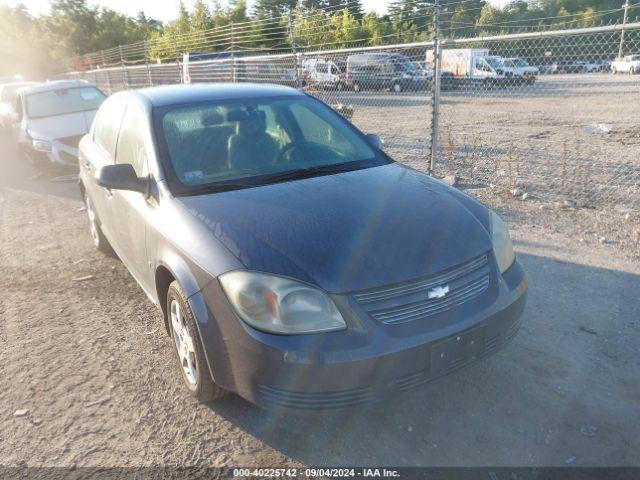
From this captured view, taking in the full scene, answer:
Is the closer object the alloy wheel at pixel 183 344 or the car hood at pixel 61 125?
the alloy wheel at pixel 183 344

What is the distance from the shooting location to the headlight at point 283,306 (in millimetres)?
2250

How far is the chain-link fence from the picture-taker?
21.6 ft

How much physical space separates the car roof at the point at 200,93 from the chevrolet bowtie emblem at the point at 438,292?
218 cm

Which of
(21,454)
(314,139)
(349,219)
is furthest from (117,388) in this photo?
(314,139)

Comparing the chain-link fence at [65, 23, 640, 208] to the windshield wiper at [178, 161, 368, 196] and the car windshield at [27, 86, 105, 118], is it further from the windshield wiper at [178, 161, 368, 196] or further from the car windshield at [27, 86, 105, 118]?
the car windshield at [27, 86, 105, 118]

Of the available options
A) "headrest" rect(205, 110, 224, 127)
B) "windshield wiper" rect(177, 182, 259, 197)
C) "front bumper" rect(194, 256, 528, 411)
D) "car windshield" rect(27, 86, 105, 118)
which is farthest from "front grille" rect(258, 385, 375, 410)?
"car windshield" rect(27, 86, 105, 118)

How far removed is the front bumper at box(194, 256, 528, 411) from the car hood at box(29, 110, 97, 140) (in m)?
7.95

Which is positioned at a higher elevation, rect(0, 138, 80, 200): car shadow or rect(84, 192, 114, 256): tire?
rect(84, 192, 114, 256): tire

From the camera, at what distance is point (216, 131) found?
350cm

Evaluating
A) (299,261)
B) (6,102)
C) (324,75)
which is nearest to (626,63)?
(324,75)

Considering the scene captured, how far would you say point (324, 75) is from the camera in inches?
500

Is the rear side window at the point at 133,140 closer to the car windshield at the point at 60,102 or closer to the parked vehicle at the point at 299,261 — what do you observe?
the parked vehicle at the point at 299,261

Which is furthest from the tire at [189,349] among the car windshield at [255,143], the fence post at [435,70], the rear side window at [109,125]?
the fence post at [435,70]

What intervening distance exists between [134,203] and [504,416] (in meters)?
2.56
